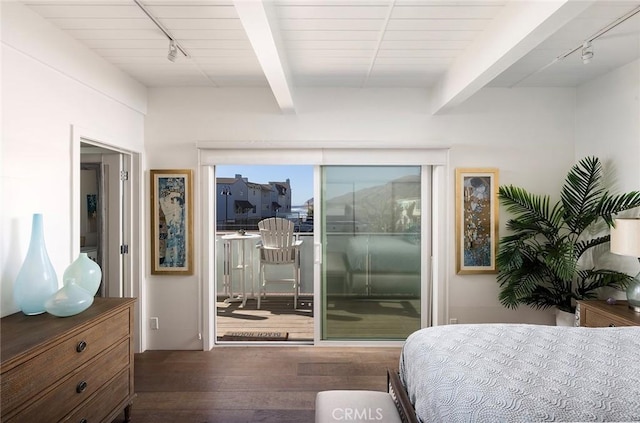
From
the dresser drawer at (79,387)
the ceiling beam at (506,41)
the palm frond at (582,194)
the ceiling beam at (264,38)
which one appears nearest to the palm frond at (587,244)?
the palm frond at (582,194)

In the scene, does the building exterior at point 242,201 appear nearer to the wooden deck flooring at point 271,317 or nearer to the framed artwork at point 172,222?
the wooden deck flooring at point 271,317

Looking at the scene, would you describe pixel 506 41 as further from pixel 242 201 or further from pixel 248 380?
pixel 242 201

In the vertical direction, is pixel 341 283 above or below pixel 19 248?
below

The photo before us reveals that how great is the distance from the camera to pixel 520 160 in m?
3.20

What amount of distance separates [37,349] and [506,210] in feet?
11.5

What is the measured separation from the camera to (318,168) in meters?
3.29

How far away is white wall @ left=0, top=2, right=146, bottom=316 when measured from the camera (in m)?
1.81

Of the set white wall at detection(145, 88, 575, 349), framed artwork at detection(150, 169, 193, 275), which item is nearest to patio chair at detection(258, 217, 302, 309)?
framed artwork at detection(150, 169, 193, 275)

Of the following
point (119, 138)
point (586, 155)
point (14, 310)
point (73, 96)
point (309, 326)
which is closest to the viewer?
point (14, 310)

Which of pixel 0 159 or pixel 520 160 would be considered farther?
pixel 520 160

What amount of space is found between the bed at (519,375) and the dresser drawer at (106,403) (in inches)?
64.8

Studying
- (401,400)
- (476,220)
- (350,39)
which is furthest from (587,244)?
(350,39)

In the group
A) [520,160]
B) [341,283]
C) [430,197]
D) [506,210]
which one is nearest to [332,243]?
[341,283]

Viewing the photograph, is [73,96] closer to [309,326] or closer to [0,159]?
[0,159]
